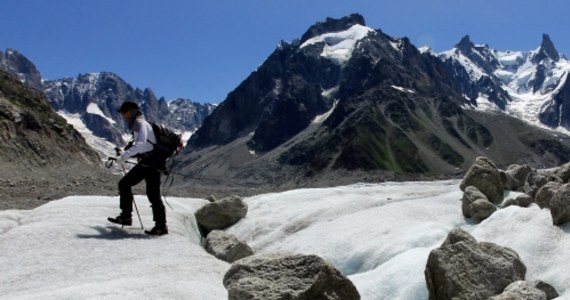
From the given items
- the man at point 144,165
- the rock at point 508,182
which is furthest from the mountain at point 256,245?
the rock at point 508,182

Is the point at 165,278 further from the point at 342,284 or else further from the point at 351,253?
the point at 351,253

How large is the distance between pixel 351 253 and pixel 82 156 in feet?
317

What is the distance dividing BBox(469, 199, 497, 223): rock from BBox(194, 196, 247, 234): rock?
1281cm

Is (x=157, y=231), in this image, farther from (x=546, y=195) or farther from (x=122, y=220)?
(x=546, y=195)

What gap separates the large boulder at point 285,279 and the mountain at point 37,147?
6248 cm

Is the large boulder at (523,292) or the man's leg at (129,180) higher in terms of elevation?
the man's leg at (129,180)

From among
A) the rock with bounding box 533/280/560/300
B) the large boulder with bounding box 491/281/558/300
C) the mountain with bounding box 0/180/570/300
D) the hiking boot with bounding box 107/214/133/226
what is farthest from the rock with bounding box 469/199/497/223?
the hiking boot with bounding box 107/214/133/226

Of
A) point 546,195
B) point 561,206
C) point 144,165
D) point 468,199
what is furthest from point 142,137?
point 468,199

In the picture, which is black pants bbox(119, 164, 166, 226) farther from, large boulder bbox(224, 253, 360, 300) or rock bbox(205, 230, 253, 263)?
large boulder bbox(224, 253, 360, 300)

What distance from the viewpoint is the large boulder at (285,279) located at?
38.1ft

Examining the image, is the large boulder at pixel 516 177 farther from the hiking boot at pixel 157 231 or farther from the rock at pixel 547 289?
the hiking boot at pixel 157 231

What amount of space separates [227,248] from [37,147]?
82.3m

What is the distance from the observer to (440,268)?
15625mm

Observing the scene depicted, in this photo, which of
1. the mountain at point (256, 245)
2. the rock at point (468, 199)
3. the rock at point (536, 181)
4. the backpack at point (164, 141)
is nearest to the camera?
the mountain at point (256, 245)
